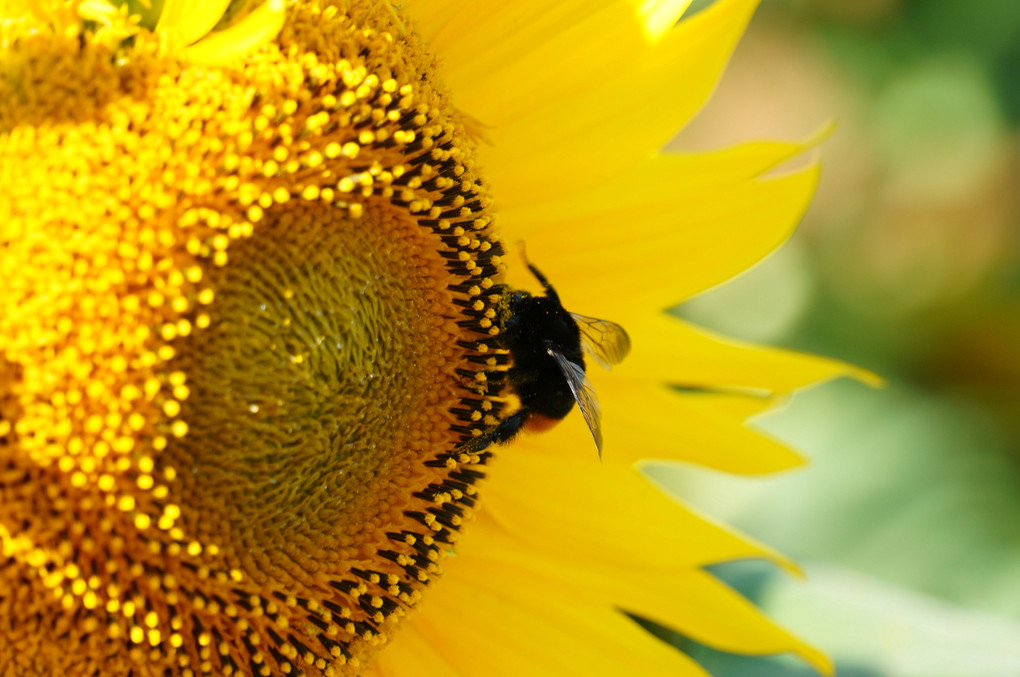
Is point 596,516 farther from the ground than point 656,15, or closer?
closer

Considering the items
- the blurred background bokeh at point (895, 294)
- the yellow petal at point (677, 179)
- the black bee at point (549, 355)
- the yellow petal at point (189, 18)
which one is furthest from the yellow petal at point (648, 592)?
the yellow petal at point (189, 18)

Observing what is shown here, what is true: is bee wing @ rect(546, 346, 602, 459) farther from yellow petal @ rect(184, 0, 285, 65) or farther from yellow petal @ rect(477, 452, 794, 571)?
yellow petal @ rect(184, 0, 285, 65)

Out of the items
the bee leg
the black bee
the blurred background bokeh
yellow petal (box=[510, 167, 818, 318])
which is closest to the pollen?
the bee leg

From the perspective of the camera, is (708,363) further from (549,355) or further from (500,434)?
(500,434)

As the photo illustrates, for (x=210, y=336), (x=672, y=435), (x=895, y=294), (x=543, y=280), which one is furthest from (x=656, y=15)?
(x=895, y=294)

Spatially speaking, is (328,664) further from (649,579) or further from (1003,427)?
(1003,427)

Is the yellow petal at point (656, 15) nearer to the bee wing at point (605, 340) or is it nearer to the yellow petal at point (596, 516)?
the bee wing at point (605, 340)
